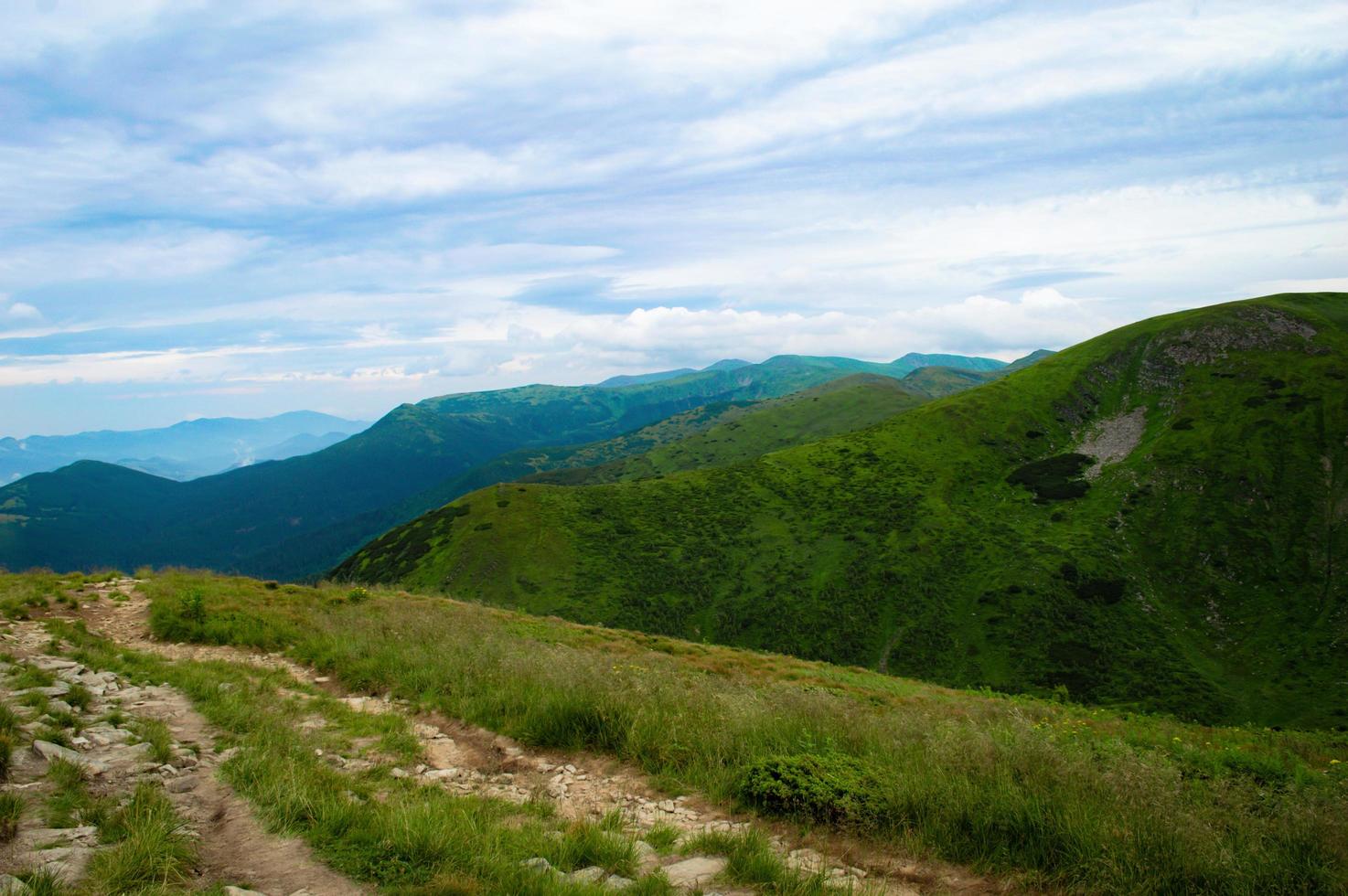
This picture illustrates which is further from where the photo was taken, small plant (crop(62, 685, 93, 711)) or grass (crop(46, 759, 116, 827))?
small plant (crop(62, 685, 93, 711))

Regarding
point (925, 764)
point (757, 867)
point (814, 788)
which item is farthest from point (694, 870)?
point (925, 764)

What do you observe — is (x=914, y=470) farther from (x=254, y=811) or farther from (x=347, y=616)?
(x=254, y=811)

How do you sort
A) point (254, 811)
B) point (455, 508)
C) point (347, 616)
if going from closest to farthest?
point (254, 811) → point (347, 616) → point (455, 508)

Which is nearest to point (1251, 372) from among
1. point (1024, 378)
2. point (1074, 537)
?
point (1024, 378)

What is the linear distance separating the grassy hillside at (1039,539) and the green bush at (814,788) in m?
75.8

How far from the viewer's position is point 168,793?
23.2 feet

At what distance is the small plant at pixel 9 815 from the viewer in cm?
555

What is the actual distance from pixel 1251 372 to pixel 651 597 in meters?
124

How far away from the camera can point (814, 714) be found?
9867 mm

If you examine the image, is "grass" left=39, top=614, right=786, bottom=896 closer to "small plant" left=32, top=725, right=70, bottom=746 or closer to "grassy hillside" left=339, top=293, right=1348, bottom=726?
"small plant" left=32, top=725, right=70, bottom=746

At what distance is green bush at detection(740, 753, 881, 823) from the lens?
7141 mm

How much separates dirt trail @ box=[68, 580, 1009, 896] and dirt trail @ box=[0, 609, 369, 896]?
2262 mm

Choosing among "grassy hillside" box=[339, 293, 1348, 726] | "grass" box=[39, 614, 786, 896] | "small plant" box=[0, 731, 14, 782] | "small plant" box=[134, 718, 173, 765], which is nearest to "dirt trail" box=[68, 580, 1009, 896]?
"grass" box=[39, 614, 786, 896]

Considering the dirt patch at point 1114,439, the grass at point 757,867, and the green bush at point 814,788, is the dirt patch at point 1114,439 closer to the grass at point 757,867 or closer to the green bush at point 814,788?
the green bush at point 814,788
